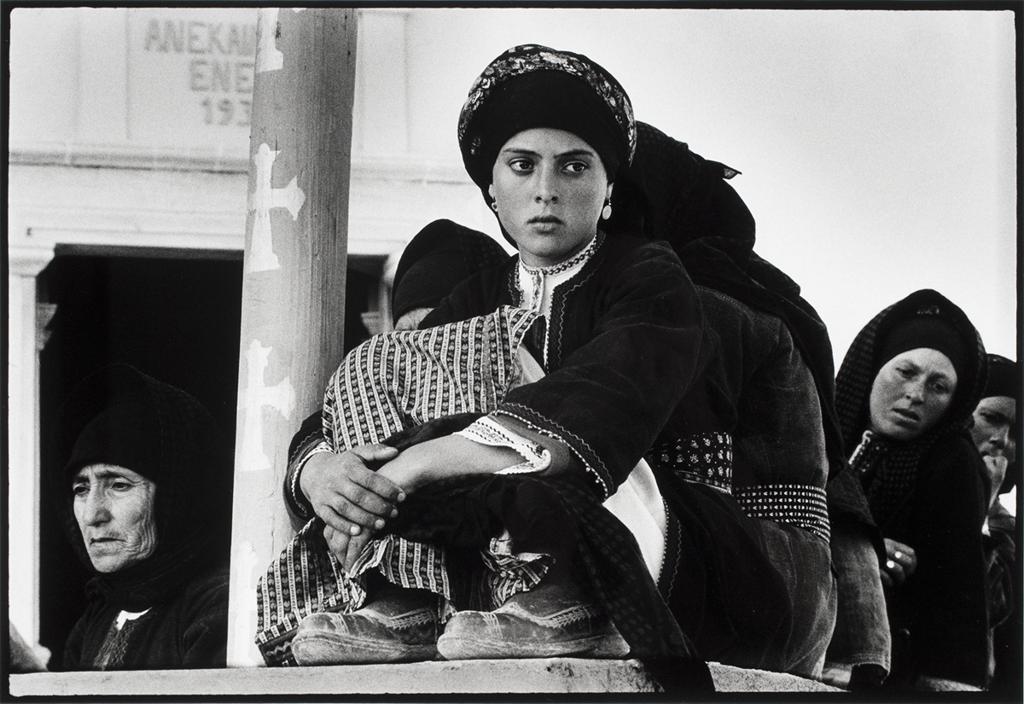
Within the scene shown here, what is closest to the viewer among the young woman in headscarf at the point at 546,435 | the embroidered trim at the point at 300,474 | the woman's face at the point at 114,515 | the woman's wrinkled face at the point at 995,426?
the young woman in headscarf at the point at 546,435

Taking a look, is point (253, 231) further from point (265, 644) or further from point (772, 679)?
point (772, 679)

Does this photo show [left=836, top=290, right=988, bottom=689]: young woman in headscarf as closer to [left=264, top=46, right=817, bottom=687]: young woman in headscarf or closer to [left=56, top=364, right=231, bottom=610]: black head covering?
[left=264, top=46, right=817, bottom=687]: young woman in headscarf

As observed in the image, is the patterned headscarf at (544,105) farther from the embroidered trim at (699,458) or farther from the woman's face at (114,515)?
the woman's face at (114,515)

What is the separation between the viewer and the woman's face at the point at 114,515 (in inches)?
106

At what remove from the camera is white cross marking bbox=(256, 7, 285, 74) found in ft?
9.02

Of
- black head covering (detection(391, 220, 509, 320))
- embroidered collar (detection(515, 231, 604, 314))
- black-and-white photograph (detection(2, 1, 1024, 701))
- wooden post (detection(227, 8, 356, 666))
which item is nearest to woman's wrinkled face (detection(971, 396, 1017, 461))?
black-and-white photograph (detection(2, 1, 1024, 701))

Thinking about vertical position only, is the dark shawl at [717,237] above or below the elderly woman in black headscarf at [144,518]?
above

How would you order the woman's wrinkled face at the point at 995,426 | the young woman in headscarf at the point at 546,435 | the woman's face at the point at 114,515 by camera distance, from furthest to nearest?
the woman's wrinkled face at the point at 995,426, the woman's face at the point at 114,515, the young woman in headscarf at the point at 546,435

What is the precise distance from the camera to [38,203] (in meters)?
2.74

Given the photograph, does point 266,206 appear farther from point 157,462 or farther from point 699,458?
point 699,458

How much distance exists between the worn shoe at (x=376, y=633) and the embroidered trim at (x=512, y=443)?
10.1 inches

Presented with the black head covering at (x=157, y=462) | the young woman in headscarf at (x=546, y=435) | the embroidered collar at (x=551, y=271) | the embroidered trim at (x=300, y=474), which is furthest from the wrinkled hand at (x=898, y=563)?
the black head covering at (x=157, y=462)

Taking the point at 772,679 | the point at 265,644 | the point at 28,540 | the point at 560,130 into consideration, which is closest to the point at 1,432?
the point at 28,540

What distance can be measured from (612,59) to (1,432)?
1.18 m
